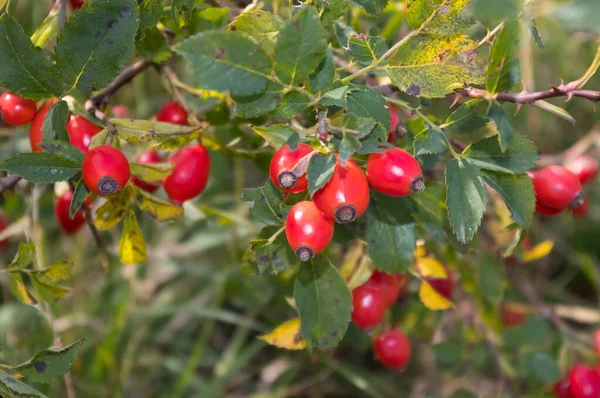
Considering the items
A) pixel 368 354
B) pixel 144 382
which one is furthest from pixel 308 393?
pixel 144 382

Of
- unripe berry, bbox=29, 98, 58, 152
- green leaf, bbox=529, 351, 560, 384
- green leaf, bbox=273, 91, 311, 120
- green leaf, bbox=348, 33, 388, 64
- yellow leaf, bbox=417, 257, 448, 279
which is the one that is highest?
green leaf, bbox=348, 33, 388, 64

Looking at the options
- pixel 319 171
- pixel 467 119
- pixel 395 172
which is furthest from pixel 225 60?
pixel 467 119

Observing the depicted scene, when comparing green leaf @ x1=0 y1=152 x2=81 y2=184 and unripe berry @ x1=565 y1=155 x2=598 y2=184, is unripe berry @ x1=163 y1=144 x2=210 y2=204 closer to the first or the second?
green leaf @ x1=0 y1=152 x2=81 y2=184

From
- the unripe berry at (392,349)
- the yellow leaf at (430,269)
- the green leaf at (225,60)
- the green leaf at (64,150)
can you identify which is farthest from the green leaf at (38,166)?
the unripe berry at (392,349)

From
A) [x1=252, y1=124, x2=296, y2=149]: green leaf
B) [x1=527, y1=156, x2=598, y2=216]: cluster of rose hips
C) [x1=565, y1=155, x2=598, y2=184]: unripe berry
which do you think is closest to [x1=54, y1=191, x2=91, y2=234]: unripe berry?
[x1=252, y1=124, x2=296, y2=149]: green leaf

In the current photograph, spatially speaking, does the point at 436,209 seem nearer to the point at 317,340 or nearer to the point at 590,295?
the point at 317,340

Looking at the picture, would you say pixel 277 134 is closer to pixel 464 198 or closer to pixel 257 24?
pixel 257 24

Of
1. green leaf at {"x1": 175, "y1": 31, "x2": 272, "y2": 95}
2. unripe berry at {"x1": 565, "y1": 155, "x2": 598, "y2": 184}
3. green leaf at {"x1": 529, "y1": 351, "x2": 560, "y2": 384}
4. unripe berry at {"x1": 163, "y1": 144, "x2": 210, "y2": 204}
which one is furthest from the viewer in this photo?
unripe berry at {"x1": 565, "y1": 155, "x2": 598, "y2": 184}
